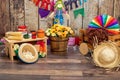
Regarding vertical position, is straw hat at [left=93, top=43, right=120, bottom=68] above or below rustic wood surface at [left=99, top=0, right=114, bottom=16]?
below

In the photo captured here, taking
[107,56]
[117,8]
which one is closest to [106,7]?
[117,8]

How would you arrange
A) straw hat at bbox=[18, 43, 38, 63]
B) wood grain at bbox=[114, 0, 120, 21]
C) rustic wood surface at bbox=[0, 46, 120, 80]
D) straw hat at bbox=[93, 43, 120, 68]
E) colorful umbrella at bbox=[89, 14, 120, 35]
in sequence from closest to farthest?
1. rustic wood surface at bbox=[0, 46, 120, 80]
2. straw hat at bbox=[93, 43, 120, 68]
3. straw hat at bbox=[18, 43, 38, 63]
4. colorful umbrella at bbox=[89, 14, 120, 35]
5. wood grain at bbox=[114, 0, 120, 21]

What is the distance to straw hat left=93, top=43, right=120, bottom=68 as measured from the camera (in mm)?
2262

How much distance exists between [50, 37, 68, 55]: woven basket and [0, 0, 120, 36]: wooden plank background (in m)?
0.48

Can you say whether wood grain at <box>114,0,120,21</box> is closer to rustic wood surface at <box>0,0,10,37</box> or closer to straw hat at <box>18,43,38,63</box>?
straw hat at <box>18,43,38,63</box>

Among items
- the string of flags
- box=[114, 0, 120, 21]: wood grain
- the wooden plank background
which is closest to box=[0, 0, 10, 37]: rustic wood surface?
the wooden plank background

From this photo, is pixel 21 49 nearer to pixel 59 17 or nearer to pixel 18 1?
pixel 59 17

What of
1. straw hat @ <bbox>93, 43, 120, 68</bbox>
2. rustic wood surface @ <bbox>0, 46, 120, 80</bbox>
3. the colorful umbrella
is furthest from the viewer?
the colorful umbrella

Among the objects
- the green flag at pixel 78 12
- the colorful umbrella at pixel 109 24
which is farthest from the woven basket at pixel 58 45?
the green flag at pixel 78 12

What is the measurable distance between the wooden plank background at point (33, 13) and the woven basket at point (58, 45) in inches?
19.0

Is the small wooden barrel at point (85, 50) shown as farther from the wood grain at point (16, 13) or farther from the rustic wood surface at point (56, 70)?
the wood grain at point (16, 13)

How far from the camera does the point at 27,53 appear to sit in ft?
8.02

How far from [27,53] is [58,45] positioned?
0.37 m

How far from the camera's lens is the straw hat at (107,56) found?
2.26 metres
